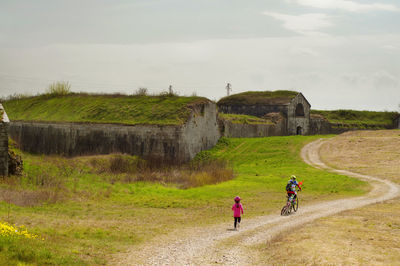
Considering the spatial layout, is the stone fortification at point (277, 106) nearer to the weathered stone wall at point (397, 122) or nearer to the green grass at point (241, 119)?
the green grass at point (241, 119)

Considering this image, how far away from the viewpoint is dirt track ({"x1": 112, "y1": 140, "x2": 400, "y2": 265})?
11.7 meters

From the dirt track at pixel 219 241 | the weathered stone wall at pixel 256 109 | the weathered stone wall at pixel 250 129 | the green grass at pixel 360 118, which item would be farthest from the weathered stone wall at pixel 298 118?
the dirt track at pixel 219 241

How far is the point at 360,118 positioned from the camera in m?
72.4

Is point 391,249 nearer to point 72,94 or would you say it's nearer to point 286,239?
point 286,239

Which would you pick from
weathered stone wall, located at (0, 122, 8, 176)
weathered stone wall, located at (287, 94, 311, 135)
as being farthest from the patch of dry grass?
weathered stone wall, located at (0, 122, 8, 176)

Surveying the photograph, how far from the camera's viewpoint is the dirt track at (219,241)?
11.7m

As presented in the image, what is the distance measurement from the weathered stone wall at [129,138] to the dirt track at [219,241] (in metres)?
18.6

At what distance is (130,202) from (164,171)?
10568 millimetres

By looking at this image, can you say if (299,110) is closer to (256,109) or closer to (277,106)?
(277,106)

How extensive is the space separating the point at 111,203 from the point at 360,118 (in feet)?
196

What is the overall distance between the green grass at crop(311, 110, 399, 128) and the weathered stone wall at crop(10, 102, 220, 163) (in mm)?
31890

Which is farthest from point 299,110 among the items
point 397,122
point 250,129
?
point 397,122

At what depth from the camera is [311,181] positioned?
93.9ft

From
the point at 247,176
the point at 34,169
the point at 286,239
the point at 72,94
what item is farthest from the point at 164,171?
the point at 72,94
